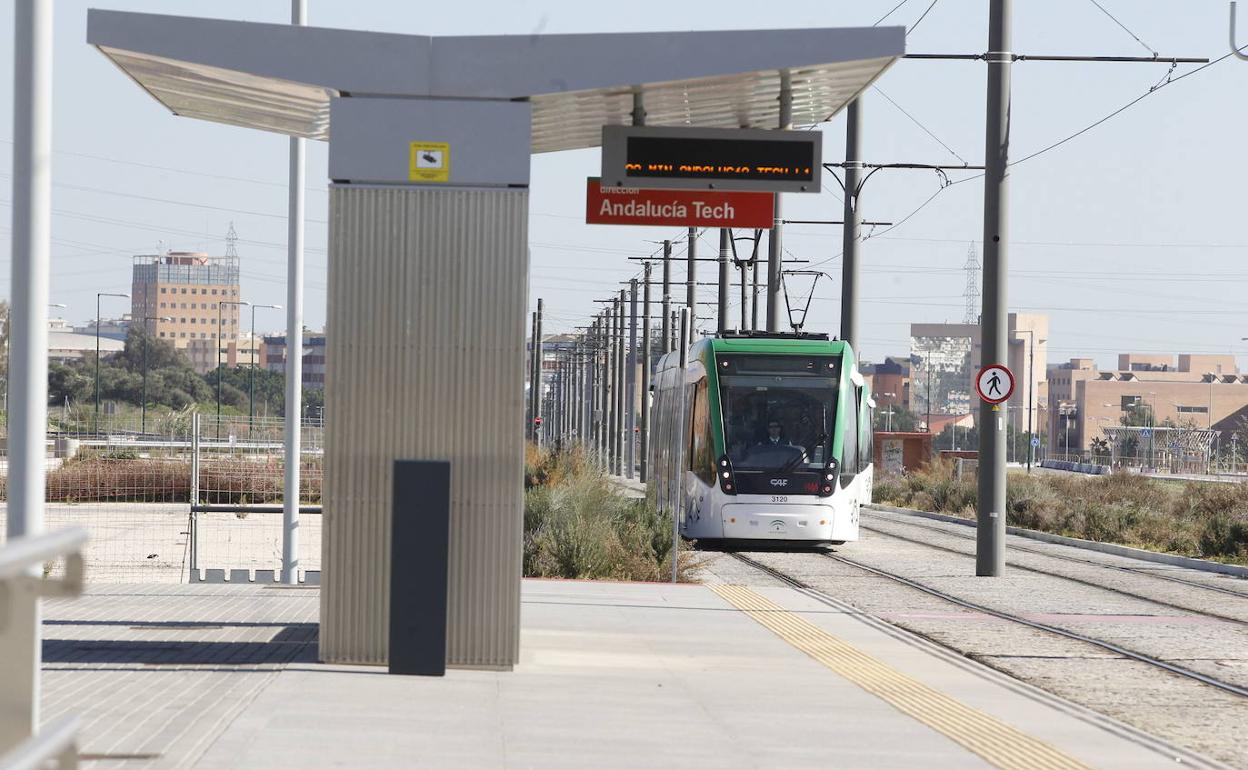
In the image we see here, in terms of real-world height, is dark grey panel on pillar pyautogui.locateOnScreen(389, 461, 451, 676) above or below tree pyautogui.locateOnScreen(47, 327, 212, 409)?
below

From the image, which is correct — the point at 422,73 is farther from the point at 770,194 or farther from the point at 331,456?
the point at 770,194

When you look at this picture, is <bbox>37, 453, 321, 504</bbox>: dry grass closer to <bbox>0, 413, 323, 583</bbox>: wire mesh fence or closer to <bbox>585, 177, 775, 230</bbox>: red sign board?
<bbox>0, 413, 323, 583</bbox>: wire mesh fence

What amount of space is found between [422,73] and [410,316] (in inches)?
59.6

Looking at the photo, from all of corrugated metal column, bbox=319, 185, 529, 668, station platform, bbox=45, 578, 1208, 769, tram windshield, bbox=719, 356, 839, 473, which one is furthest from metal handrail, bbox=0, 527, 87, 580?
tram windshield, bbox=719, 356, 839, 473

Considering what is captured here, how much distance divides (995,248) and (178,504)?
27.7 metres

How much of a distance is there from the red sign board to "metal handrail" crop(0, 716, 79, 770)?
8.68 metres

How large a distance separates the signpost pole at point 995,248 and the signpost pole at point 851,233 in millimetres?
13367

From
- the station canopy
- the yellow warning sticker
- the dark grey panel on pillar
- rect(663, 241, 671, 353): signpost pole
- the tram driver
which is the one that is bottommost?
the dark grey panel on pillar

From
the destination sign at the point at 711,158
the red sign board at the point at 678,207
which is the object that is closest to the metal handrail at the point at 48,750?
the destination sign at the point at 711,158

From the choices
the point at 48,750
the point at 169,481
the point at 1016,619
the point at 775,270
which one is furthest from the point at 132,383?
the point at 48,750

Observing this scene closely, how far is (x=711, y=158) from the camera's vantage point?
1191cm

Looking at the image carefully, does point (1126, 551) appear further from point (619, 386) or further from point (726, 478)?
point (619, 386)

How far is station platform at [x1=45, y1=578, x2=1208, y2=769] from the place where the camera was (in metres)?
7.76

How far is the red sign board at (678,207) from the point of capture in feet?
41.9
